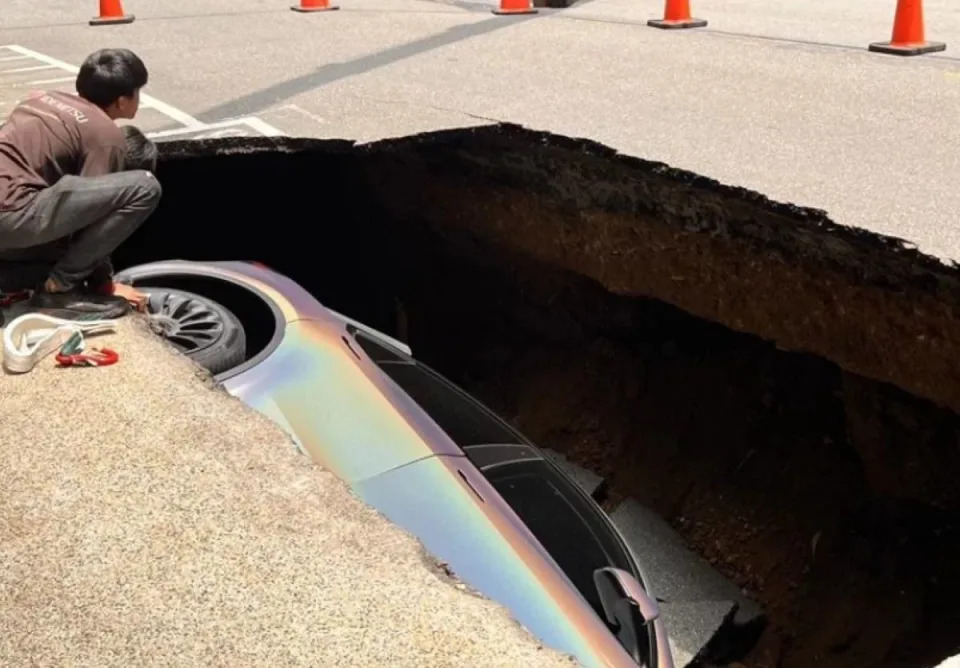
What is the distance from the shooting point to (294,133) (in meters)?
6.00

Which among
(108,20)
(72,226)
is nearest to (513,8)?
(108,20)

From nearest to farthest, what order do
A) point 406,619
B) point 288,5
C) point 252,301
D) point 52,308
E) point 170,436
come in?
1. point 406,619
2. point 170,436
3. point 52,308
4. point 252,301
5. point 288,5

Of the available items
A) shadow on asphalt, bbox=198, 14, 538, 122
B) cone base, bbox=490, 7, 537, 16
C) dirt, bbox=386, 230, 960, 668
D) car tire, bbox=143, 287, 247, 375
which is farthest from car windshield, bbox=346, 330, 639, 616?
cone base, bbox=490, 7, 537, 16

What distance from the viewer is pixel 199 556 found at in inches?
106

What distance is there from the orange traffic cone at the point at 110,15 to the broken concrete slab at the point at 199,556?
7632 mm

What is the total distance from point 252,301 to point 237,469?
1414 millimetres

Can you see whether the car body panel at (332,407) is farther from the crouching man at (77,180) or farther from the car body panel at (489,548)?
the crouching man at (77,180)

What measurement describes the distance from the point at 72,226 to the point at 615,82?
13.1 ft

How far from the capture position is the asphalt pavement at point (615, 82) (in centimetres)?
495

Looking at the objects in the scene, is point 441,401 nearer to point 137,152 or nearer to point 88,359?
point 88,359

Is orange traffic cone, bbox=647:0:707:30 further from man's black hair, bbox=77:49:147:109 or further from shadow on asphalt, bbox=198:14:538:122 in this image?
man's black hair, bbox=77:49:147:109

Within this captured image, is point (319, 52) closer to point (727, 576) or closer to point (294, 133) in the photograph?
point (294, 133)

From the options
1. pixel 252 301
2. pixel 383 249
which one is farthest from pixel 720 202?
pixel 383 249

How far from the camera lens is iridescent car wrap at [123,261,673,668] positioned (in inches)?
115
